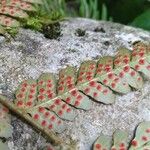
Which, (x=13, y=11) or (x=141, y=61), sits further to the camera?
(x=13, y=11)

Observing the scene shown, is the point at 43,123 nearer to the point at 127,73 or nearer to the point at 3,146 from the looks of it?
the point at 3,146

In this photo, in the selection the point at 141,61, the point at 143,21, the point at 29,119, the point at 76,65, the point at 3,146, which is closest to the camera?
the point at 3,146

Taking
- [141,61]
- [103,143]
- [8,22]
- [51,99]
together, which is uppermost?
[8,22]

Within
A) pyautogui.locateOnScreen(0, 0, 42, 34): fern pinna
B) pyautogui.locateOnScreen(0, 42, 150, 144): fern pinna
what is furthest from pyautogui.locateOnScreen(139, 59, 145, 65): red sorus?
→ pyautogui.locateOnScreen(0, 0, 42, 34): fern pinna

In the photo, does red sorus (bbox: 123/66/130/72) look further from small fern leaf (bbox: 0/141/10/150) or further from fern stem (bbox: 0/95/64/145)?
small fern leaf (bbox: 0/141/10/150)

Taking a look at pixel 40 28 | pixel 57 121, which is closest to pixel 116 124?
pixel 57 121

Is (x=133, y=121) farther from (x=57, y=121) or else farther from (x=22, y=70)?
(x=22, y=70)

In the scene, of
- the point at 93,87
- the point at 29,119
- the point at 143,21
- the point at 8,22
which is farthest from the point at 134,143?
the point at 143,21
